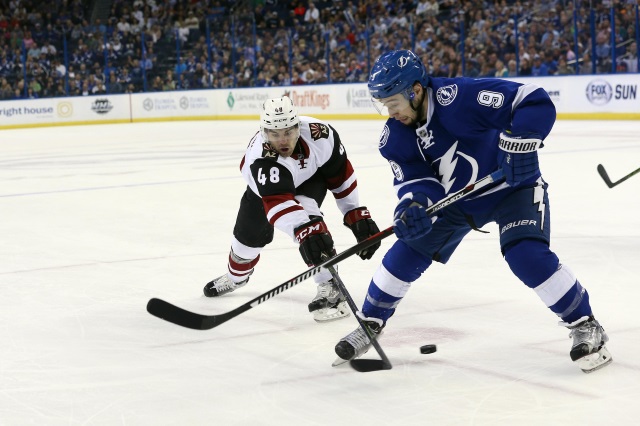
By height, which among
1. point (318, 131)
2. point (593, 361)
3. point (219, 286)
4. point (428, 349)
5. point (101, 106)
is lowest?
point (101, 106)

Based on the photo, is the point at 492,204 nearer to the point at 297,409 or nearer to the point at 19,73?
the point at 297,409

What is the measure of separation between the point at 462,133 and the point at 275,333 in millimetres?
1082

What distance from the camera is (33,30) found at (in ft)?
75.0

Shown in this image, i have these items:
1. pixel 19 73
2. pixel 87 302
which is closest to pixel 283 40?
pixel 19 73

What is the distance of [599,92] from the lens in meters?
14.5

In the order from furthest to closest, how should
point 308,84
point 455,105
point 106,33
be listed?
point 106,33
point 308,84
point 455,105

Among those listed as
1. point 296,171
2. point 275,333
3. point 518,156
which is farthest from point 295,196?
point 518,156

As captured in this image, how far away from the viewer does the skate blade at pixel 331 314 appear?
3.71 metres

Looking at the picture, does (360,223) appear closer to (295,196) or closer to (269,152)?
(295,196)

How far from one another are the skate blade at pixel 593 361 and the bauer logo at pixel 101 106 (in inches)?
779

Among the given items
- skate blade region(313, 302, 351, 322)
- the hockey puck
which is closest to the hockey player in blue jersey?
the hockey puck

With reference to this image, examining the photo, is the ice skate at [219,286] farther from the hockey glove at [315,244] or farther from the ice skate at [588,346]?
the ice skate at [588,346]

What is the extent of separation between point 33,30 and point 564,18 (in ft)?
43.7

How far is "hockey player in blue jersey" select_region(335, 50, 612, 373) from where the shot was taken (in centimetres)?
281
